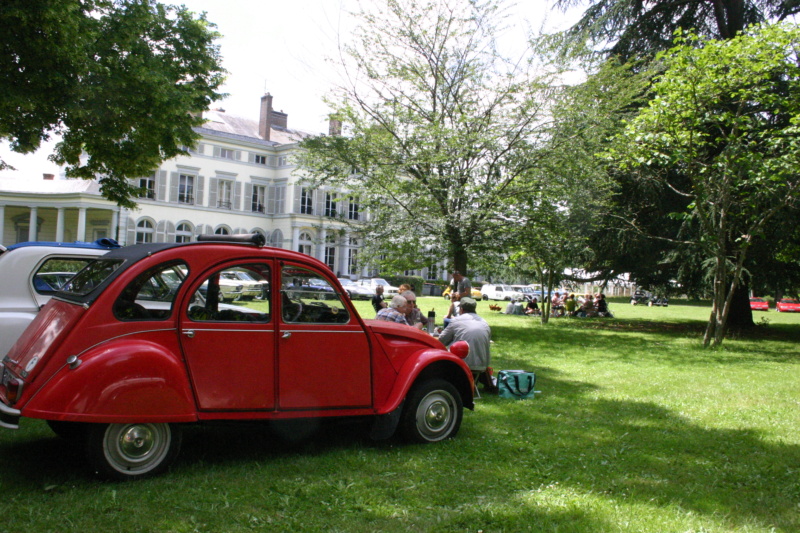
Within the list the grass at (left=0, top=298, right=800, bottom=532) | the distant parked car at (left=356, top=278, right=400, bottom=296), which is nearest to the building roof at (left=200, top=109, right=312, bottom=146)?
the distant parked car at (left=356, top=278, right=400, bottom=296)

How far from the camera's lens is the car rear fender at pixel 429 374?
572cm

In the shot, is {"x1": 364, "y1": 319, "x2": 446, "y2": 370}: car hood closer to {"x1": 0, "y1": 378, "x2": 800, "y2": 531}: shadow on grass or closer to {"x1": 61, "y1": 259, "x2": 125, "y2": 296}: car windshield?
{"x1": 0, "y1": 378, "x2": 800, "y2": 531}: shadow on grass

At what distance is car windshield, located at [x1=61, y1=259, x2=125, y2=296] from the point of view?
494 centimetres

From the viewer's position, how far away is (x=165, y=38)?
14859mm

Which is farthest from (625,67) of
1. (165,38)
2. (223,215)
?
(223,215)

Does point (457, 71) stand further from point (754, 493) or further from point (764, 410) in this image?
point (754, 493)

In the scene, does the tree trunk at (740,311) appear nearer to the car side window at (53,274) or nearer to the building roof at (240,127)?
the car side window at (53,274)

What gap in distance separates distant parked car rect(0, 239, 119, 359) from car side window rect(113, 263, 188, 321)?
1.65 metres

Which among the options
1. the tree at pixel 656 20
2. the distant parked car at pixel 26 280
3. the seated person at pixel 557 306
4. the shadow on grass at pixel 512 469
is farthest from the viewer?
the seated person at pixel 557 306

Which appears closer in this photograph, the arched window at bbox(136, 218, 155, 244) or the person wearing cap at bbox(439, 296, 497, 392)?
the person wearing cap at bbox(439, 296, 497, 392)

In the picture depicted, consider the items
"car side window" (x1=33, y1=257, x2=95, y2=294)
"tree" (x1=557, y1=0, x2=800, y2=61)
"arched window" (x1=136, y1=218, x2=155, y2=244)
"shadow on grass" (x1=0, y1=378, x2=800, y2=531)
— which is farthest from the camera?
"arched window" (x1=136, y1=218, x2=155, y2=244)

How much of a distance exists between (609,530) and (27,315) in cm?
552

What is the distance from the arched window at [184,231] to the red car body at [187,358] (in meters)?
46.4

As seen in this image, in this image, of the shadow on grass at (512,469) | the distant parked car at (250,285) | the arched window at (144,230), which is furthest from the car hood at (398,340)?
the arched window at (144,230)
